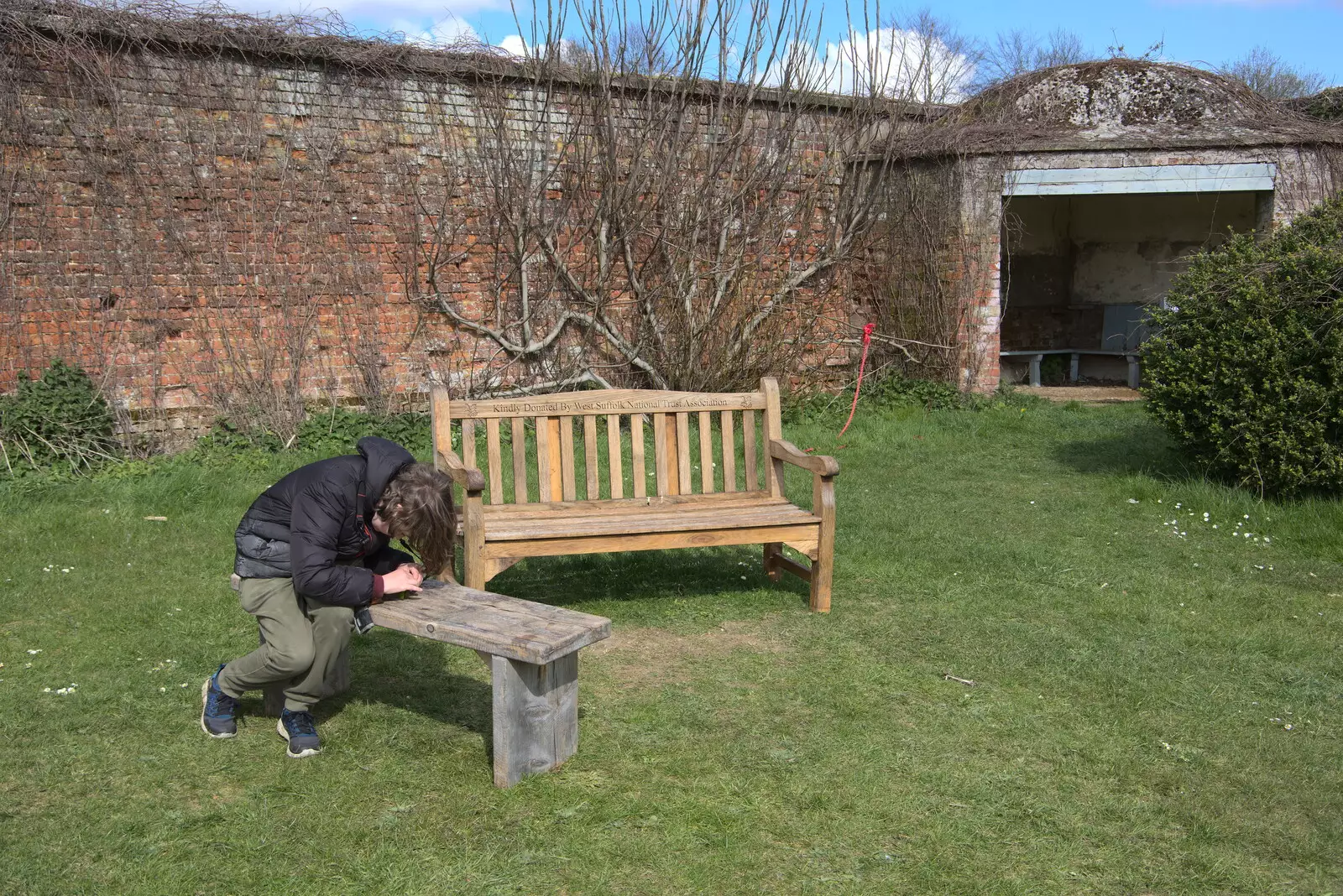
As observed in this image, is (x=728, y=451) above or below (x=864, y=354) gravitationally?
below

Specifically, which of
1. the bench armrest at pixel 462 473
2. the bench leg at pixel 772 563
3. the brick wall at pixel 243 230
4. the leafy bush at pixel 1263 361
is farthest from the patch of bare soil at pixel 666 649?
the brick wall at pixel 243 230

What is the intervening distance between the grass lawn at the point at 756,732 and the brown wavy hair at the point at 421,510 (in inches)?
30.1

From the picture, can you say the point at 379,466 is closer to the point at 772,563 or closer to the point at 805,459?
the point at 805,459

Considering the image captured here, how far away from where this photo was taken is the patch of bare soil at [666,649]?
4676 mm

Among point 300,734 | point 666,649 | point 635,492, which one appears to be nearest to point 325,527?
point 300,734

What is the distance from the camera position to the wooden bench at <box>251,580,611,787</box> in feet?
11.6

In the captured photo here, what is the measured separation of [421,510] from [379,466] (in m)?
0.23

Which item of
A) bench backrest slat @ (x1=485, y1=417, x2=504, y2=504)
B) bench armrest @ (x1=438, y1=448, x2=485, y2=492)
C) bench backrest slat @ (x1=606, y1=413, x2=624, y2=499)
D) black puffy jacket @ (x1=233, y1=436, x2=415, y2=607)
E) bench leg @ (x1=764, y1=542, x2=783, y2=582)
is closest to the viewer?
black puffy jacket @ (x1=233, y1=436, x2=415, y2=607)

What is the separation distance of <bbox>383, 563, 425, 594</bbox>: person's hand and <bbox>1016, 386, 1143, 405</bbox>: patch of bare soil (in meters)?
9.15

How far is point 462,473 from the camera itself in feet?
16.4

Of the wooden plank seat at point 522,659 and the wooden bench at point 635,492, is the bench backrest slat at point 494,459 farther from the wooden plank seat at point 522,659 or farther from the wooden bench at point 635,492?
the wooden plank seat at point 522,659

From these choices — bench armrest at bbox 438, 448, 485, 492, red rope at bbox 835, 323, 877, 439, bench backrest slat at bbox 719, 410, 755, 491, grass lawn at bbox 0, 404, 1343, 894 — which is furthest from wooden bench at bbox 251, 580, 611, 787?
red rope at bbox 835, 323, 877, 439

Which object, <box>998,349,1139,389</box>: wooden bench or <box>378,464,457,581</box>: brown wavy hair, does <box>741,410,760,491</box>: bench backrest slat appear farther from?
<box>998,349,1139,389</box>: wooden bench

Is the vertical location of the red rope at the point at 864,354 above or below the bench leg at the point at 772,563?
above
